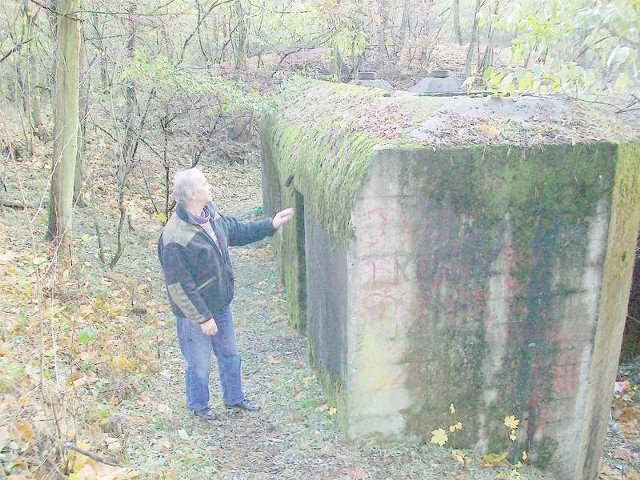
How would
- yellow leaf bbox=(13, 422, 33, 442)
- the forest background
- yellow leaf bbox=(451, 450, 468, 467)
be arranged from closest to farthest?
yellow leaf bbox=(13, 422, 33, 442) < the forest background < yellow leaf bbox=(451, 450, 468, 467)

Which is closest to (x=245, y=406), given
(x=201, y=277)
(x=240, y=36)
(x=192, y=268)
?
(x=201, y=277)

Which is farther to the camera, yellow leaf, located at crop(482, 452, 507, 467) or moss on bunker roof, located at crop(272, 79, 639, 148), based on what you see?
yellow leaf, located at crop(482, 452, 507, 467)

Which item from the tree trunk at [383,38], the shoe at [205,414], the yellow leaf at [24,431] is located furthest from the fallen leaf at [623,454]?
the tree trunk at [383,38]

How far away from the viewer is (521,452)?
207 inches

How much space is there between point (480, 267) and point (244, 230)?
2.16 m

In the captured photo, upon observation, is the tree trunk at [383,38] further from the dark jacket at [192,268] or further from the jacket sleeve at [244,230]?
the dark jacket at [192,268]

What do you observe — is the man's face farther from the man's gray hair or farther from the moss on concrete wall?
the moss on concrete wall

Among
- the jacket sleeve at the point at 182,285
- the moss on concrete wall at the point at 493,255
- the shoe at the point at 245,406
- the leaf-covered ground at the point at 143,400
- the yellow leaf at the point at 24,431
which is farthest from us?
the shoe at the point at 245,406

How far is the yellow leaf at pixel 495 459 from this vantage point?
514 cm

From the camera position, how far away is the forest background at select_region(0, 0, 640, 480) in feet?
13.8

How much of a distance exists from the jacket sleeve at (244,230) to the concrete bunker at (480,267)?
56cm

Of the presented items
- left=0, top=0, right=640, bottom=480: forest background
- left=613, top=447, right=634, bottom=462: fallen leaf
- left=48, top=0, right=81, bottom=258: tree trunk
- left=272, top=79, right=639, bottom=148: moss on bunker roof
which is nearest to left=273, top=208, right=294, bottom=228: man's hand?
left=272, top=79, right=639, bottom=148: moss on bunker roof

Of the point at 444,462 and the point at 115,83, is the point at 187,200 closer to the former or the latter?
the point at 444,462

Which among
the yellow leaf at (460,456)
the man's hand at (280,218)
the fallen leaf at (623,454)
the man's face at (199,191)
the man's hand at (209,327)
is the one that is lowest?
the fallen leaf at (623,454)
